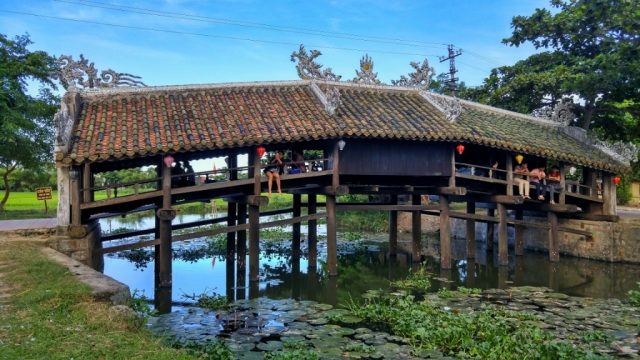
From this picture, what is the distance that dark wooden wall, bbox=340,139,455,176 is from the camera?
45.4 ft

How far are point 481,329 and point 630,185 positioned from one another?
23.4 meters

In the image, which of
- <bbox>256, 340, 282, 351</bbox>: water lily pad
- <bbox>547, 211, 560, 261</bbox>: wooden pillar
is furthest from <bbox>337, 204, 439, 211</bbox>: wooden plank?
<bbox>256, 340, 282, 351</bbox>: water lily pad

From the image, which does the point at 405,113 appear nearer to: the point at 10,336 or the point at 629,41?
the point at 629,41

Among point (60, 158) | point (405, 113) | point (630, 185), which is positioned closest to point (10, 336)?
point (60, 158)

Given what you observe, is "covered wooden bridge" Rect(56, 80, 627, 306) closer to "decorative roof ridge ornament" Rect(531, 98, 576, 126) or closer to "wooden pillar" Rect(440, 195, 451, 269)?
"wooden pillar" Rect(440, 195, 451, 269)

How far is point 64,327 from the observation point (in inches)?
215

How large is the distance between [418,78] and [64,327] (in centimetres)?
1395

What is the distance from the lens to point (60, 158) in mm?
10328

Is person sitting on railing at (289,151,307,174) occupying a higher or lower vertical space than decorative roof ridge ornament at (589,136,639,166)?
lower

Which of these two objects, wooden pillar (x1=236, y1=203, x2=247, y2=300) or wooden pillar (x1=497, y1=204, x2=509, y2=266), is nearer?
wooden pillar (x1=236, y1=203, x2=247, y2=300)

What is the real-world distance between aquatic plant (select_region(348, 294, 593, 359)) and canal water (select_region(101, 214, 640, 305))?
2.33 m

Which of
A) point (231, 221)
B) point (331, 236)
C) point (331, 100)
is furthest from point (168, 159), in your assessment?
point (231, 221)

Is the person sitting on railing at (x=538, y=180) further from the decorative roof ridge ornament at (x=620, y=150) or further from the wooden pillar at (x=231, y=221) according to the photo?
the wooden pillar at (x=231, y=221)

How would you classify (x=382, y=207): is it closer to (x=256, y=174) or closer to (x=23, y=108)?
(x=256, y=174)
